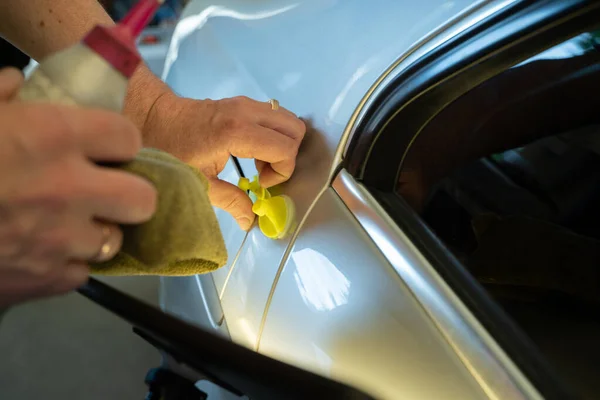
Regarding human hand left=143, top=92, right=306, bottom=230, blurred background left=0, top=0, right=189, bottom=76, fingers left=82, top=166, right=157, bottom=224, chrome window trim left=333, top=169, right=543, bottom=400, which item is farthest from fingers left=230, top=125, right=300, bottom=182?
blurred background left=0, top=0, right=189, bottom=76

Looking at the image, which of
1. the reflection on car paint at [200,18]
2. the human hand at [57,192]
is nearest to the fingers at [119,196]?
the human hand at [57,192]

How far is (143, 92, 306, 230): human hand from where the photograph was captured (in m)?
0.73

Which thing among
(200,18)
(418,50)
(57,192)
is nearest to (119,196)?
(57,192)

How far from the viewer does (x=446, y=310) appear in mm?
583

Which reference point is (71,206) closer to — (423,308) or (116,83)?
(116,83)

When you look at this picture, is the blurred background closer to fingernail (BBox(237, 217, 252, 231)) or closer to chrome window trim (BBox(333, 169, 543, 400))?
fingernail (BBox(237, 217, 252, 231))

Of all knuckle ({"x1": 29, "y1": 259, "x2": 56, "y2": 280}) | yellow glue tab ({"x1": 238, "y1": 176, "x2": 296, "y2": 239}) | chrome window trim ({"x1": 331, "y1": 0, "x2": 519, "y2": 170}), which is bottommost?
knuckle ({"x1": 29, "y1": 259, "x2": 56, "y2": 280})

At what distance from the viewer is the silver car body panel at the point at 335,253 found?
0.58 metres

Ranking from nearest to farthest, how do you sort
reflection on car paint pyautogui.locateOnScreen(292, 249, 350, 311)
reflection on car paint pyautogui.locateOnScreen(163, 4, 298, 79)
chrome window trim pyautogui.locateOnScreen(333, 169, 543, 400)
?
1. chrome window trim pyautogui.locateOnScreen(333, 169, 543, 400)
2. reflection on car paint pyautogui.locateOnScreen(292, 249, 350, 311)
3. reflection on car paint pyautogui.locateOnScreen(163, 4, 298, 79)

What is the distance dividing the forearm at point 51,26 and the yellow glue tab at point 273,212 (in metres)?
0.23

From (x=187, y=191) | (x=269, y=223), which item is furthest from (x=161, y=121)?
(x=187, y=191)

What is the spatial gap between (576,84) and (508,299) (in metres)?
0.54

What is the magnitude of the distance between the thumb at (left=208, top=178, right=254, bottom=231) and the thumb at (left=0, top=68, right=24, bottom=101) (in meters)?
0.41

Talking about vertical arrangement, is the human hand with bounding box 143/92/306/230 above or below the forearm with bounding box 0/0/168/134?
below
